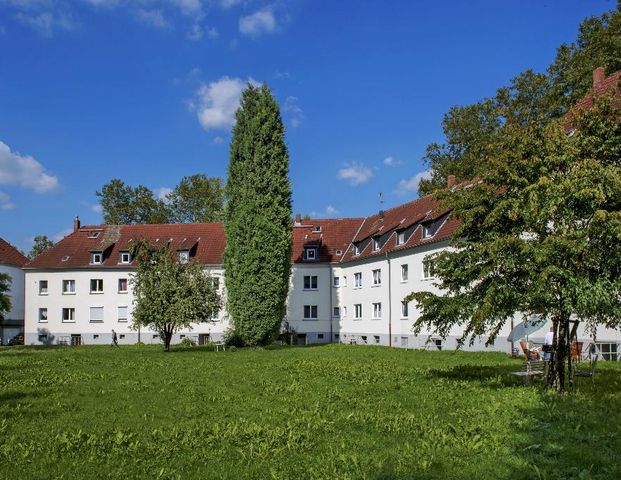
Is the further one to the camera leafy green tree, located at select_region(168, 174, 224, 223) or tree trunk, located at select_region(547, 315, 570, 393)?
leafy green tree, located at select_region(168, 174, 224, 223)

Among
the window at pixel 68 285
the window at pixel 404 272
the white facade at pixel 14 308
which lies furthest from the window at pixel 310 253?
the white facade at pixel 14 308

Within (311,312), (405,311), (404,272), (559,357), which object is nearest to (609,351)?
(405,311)

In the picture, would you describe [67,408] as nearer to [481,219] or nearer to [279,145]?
[481,219]

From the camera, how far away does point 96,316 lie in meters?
49.5

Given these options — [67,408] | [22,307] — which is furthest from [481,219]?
[22,307]

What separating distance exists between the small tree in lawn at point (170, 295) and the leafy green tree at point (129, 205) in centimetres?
3687

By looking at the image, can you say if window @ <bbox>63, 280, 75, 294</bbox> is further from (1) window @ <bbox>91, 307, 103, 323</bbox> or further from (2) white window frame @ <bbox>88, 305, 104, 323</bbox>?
(1) window @ <bbox>91, 307, 103, 323</bbox>

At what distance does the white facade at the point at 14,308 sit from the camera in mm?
56719

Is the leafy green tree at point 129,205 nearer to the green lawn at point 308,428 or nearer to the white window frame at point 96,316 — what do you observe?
the white window frame at point 96,316

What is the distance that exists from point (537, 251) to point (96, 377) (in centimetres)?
1302

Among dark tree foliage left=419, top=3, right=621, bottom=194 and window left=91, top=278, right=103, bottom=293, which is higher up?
dark tree foliage left=419, top=3, right=621, bottom=194

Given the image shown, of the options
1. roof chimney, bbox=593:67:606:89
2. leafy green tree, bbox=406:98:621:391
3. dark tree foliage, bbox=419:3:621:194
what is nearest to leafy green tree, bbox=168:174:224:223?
dark tree foliage, bbox=419:3:621:194

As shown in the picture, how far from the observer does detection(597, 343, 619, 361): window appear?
1069 inches

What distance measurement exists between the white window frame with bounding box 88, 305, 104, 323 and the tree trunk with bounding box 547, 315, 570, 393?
42.6 meters
